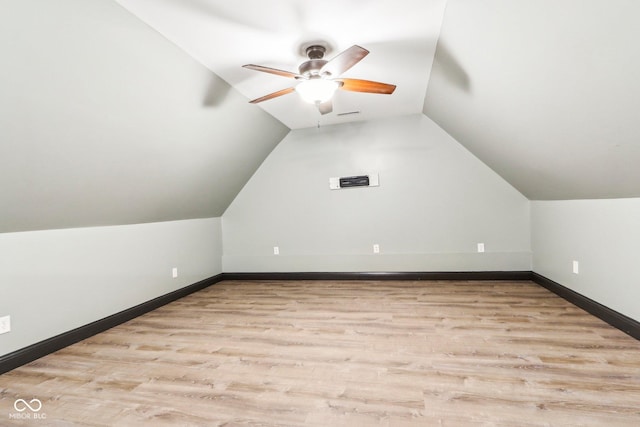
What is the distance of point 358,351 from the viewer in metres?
2.30

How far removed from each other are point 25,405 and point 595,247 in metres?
4.30

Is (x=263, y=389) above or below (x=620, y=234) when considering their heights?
below

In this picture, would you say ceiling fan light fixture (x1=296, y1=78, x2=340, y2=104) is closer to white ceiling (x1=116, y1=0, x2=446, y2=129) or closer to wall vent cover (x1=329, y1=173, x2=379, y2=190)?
white ceiling (x1=116, y1=0, x2=446, y2=129)

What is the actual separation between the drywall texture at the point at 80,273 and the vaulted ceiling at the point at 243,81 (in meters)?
0.18

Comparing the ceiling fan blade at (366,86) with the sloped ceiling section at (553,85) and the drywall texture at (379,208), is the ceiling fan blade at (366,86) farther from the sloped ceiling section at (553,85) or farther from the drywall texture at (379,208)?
the drywall texture at (379,208)

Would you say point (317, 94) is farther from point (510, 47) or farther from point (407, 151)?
point (407, 151)

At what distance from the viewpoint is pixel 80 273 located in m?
2.83

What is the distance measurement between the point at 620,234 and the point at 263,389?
9.46 ft

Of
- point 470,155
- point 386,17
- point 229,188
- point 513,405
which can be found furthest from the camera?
point 229,188

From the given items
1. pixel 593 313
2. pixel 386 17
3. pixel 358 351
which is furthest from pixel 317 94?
pixel 593 313

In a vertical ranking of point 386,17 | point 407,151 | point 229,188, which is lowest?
point 229,188

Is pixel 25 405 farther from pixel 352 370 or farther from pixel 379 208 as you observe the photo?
pixel 379 208

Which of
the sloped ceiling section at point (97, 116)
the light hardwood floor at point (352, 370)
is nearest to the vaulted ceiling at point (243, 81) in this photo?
the sloped ceiling section at point (97, 116)

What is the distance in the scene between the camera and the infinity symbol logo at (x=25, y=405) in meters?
1.77
